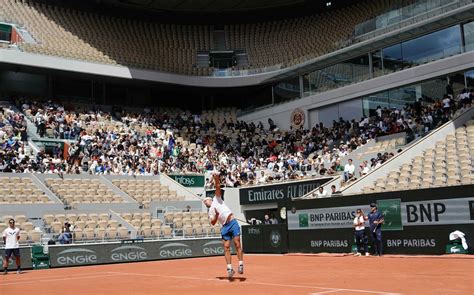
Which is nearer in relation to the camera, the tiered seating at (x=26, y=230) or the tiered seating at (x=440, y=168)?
the tiered seating at (x=440, y=168)

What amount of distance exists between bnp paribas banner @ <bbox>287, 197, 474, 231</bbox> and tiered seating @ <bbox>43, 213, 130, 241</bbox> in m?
8.17

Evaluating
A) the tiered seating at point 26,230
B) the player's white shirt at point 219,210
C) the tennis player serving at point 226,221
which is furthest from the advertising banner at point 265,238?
the player's white shirt at point 219,210

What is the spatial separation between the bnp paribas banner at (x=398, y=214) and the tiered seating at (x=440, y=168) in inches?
46.3

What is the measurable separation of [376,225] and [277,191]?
1296 centimetres

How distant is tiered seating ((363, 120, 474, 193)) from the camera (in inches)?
884

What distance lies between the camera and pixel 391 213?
2089cm

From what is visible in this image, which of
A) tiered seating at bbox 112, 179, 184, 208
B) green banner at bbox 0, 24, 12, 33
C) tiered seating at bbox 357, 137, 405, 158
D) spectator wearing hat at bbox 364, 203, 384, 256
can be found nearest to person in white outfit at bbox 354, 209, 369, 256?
spectator wearing hat at bbox 364, 203, 384, 256

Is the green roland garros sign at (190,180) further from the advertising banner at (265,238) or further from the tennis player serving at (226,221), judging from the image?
the tennis player serving at (226,221)

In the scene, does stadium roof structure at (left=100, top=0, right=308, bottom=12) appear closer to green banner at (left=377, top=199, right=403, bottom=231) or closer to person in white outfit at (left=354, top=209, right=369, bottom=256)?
green banner at (left=377, top=199, right=403, bottom=231)

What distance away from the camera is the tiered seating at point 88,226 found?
25.0m

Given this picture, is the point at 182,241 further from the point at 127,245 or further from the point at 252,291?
the point at 252,291

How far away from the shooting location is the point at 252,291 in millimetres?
10391

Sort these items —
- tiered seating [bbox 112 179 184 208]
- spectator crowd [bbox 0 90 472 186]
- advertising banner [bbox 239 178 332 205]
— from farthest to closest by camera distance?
spectator crowd [bbox 0 90 472 186] < tiered seating [bbox 112 179 184 208] < advertising banner [bbox 239 178 332 205]

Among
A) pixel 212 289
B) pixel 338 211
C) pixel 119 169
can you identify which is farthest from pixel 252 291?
pixel 119 169
